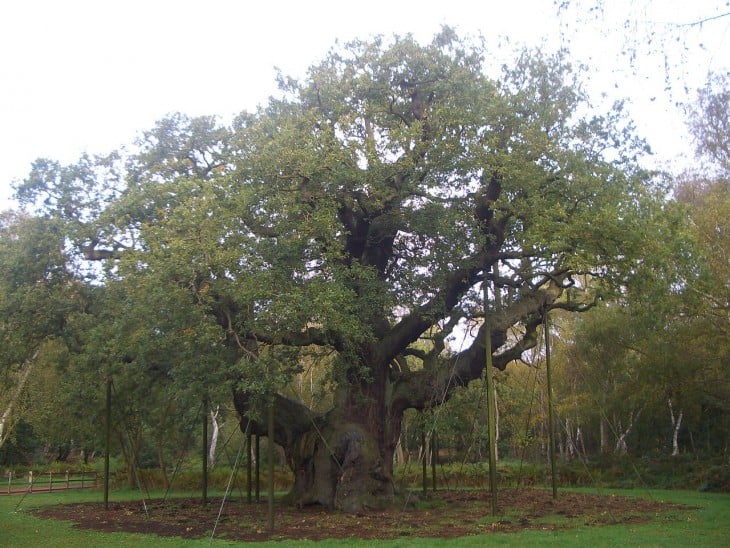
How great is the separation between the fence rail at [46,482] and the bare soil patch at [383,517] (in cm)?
1146

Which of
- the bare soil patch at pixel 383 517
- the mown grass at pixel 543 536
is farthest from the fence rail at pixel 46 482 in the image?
the mown grass at pixel 543 536

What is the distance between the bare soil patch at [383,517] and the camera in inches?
507

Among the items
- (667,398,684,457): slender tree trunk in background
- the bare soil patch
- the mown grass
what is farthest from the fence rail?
(667,398,684,457): slender tree trunk in background

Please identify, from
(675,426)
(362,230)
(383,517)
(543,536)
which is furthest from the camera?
(675,426)

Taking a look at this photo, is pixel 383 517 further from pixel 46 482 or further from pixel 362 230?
pixel 46 482

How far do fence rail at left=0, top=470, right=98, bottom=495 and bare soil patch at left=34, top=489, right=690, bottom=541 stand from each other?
451 inches

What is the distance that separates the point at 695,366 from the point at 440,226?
14993 mm

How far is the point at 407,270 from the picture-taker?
→ 17141 millimetres

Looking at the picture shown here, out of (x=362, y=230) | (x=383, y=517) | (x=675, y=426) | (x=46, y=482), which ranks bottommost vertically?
(x=46, y=482)

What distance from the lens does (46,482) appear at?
3453cm

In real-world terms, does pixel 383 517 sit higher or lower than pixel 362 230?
lower

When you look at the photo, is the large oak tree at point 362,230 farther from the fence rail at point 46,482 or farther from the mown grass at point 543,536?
the fence rail at point 46,482

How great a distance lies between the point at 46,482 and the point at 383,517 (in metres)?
26.8

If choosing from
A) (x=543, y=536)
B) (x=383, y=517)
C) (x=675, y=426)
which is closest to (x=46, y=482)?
(x=383, y=517)
